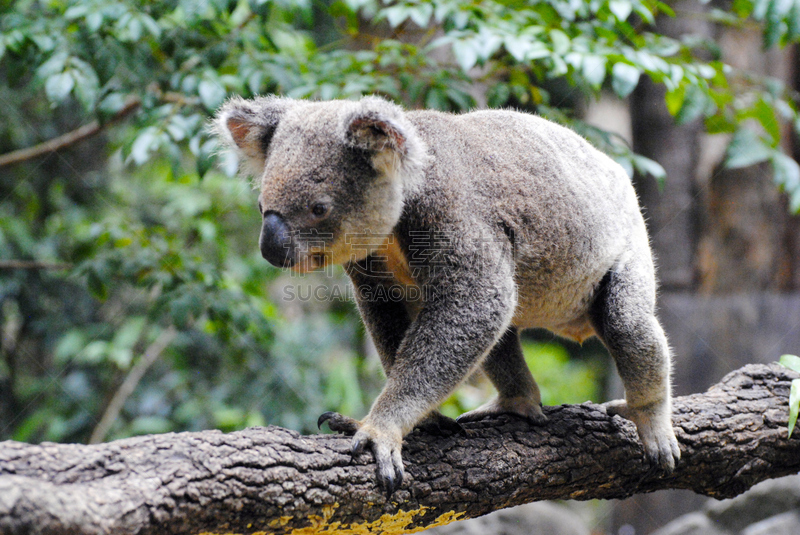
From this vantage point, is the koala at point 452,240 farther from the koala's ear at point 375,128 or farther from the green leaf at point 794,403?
the green leaf at point 794,403

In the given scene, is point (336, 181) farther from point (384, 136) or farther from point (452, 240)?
point (452, 240)

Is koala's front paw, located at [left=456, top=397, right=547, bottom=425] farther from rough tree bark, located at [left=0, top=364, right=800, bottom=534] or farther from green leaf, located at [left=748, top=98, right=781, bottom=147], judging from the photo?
green leaf, located at [left=748, top=98, right=781, bottom=147]

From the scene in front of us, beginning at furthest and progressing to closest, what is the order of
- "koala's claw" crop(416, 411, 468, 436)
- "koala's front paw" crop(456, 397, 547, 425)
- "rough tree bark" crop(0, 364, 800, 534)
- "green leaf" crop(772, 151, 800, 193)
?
1. "green leaf" crop(772, 151, 800, 193)
2. "koala's front paw" crop(456, 397, 547, 425)
3. "koala's claw" crop(416, 411, 468, 436)
4. "rough tree bark" crop(0, 364, 800, 534)

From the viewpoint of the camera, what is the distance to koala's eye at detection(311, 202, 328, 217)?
7.35 feet

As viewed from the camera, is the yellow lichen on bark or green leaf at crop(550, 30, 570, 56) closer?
the yellow lichen on bark

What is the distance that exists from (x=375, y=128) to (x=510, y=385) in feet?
4.66

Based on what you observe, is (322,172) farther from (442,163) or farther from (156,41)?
(156,41)

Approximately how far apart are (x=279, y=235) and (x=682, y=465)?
2.08m

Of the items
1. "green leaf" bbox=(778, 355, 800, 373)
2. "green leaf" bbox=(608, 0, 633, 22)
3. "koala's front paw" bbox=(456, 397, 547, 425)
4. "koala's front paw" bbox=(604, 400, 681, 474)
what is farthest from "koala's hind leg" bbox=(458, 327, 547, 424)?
"green leaf" bbox=(608, 0, 633, 22)

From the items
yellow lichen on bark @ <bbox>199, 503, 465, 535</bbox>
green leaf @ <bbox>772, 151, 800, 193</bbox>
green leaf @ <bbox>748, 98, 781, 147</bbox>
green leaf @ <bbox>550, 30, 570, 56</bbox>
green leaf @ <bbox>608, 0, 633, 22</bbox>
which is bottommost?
yellow lichen on bark @ <bbox>199, 503, 465, 535</bbox>

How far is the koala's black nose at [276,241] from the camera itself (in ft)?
7.09

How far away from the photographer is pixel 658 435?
2.76m

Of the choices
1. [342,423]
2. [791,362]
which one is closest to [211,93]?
[342,423]

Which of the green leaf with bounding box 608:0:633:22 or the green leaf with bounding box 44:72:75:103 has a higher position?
the green leaf with bounding box 608:0:633:22
